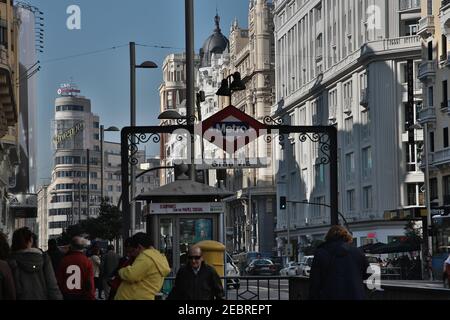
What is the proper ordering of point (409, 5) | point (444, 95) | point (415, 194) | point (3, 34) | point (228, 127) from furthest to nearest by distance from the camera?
point (409, 5) < point (415, 194) < point (444, 95) < point (3, 34) < point (228, 127)

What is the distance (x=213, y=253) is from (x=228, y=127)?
10.9 ft

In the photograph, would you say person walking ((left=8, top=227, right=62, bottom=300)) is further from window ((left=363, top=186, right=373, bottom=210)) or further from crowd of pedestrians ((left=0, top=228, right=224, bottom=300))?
window ((left=363, top=186, right=373, bottom=210))

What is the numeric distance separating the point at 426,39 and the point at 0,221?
1187 inches

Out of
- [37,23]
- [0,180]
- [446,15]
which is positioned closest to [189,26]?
[0,180]

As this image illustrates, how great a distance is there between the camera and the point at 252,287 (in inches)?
762

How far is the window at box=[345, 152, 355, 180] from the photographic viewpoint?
94.2m

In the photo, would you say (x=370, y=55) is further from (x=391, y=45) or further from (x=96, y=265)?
(x=96, y=265)

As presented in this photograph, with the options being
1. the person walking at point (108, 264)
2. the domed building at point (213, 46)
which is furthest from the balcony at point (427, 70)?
the domed building at point (213, 46)

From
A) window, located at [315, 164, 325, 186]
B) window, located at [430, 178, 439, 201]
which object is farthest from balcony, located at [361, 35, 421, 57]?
window, located at [315, 164, 325, 186]

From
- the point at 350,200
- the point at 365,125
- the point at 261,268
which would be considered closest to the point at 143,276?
the point at 261,268

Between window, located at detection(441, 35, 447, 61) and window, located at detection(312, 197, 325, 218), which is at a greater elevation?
window, located at detection(441, 35, 447, 61)

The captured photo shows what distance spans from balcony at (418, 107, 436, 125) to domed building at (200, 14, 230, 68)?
4558 inches

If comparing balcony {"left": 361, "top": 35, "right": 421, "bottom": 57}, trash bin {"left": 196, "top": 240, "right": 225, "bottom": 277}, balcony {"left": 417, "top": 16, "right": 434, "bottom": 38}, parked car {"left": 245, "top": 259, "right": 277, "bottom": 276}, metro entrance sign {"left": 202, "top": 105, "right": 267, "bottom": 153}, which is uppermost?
balcony {"left": 361, "top": 35, "right": 421, "bottom": 57}
